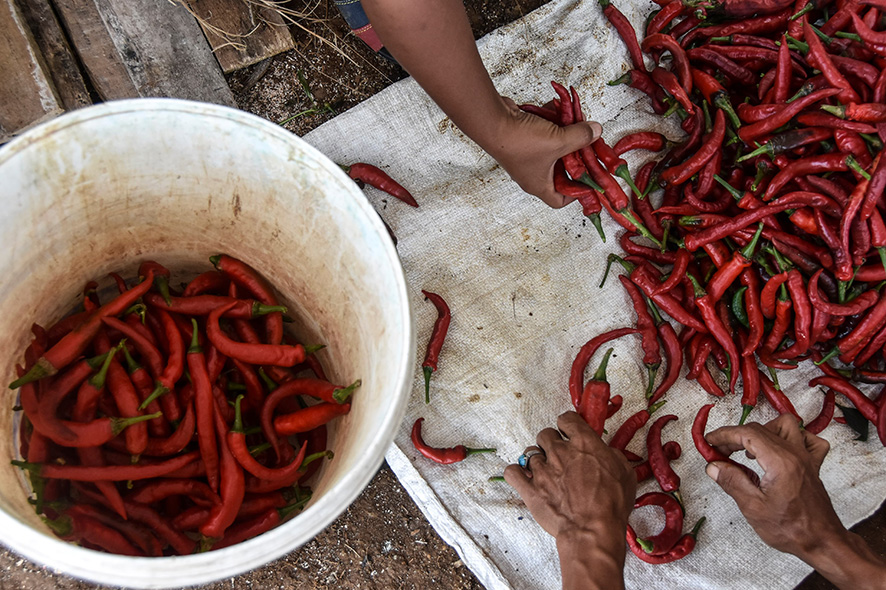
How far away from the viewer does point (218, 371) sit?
195cm

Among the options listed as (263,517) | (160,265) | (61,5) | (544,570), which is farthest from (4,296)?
(544,570)

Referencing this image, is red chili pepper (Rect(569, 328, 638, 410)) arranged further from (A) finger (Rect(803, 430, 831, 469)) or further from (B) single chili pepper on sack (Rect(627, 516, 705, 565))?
(A) finger (Rect(803, 430, 831, 469))

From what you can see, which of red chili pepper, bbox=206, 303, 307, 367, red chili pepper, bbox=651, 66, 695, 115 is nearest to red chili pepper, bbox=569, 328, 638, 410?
red chili pepper, bbox=651, 66, 695, 115

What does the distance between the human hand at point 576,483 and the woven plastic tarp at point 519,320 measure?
196 mm

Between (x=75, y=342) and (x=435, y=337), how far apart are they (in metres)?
1.25

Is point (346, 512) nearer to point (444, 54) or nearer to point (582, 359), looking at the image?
point (582, 359)

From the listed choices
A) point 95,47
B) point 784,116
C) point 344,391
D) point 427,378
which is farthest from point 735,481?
point 95,47

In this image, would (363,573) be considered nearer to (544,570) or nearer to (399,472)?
(399,472)

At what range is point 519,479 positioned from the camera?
2328 mm

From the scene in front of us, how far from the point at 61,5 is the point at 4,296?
1.34m

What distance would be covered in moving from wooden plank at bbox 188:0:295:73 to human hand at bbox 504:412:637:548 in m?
1.94

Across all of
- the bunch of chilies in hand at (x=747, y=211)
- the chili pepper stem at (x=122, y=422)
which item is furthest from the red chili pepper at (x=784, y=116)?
the chili pepper stem at (x=122, y=422)

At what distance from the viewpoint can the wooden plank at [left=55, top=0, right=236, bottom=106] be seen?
241 cm

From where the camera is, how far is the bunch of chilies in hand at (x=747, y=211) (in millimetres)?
2352
